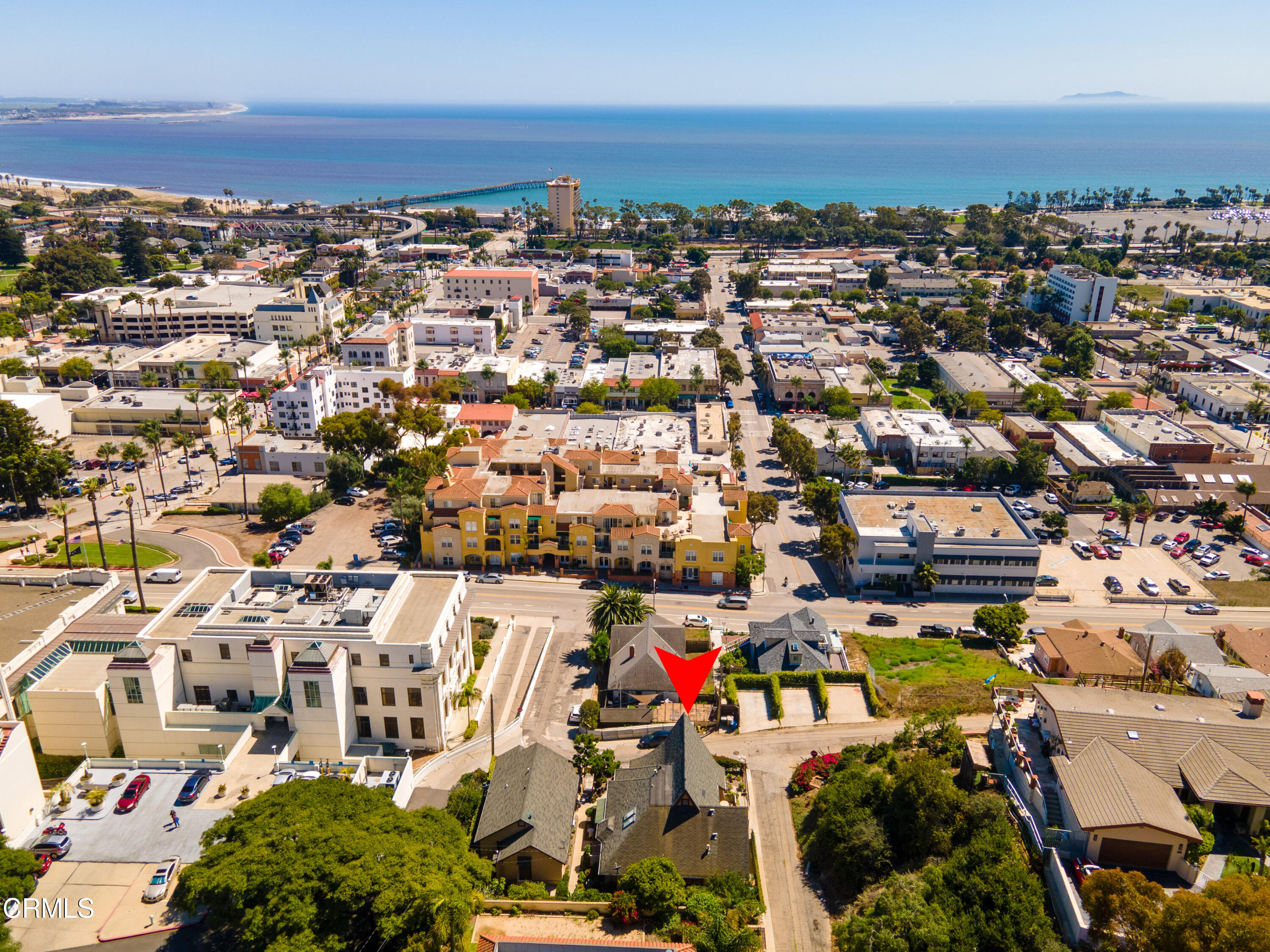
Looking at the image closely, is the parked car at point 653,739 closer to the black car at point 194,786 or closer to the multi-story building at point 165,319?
the black car at point 194,786

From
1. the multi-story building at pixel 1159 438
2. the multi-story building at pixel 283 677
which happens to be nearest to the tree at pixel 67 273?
the multi-story building at pixel 283 677

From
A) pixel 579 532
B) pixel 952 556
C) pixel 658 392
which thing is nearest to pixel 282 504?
pixel 579 532

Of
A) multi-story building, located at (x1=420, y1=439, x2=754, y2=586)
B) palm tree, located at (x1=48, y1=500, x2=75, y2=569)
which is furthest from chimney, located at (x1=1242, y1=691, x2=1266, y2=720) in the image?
palm tree, located at (x1=48, y1=500, x2=75, y2=569)

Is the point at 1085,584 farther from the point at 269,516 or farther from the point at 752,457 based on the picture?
the point at 269,516

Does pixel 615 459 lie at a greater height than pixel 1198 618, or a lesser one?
greater

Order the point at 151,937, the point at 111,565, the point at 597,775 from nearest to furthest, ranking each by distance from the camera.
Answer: the point at 151,937 < the point at 597,775 < the point at 111,565

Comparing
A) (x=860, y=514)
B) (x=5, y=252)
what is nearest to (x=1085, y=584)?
(x=860, y=514)

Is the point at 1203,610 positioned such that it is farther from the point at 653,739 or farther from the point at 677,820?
the point at 677,820

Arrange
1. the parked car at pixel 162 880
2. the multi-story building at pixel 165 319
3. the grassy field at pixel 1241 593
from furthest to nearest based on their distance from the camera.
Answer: the multi-story building at pixel 165 319, the grassy field at pixel 1241 593, the parked car at pixel 162 880
